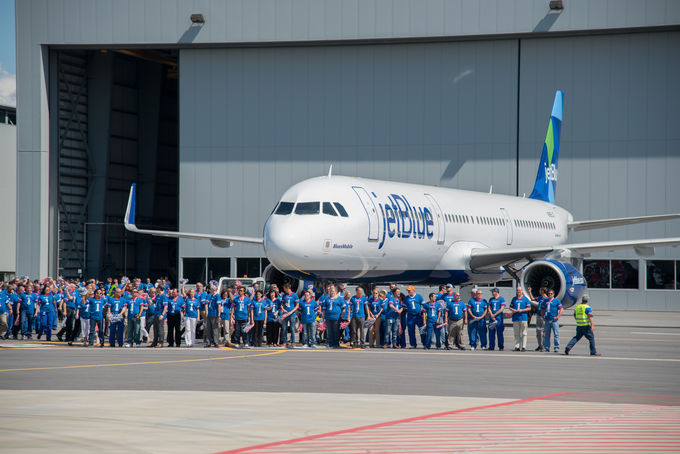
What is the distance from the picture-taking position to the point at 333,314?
2178cm

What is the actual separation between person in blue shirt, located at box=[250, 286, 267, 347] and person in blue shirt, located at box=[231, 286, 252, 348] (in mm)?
168

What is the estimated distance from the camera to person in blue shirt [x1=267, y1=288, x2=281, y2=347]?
2261cm

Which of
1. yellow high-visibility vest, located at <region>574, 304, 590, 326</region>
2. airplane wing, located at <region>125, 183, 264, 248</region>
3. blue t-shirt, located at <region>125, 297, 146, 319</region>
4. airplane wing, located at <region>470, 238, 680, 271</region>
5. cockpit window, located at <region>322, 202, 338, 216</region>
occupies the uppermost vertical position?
cockpit window, located at <region>322, 202, 338, 216</region>

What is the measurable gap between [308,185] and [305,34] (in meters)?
17.7

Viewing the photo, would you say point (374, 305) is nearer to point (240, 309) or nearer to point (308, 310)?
point (308, 310)

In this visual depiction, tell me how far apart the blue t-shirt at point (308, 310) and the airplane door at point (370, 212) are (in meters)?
2.92

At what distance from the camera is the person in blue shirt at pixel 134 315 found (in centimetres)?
2295

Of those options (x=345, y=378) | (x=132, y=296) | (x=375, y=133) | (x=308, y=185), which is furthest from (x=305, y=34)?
(x=345, y=378)

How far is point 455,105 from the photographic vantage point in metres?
40.8

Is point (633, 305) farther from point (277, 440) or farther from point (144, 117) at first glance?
point (277, 440)

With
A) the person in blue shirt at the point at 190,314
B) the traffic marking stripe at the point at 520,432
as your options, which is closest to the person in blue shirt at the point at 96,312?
the person in blue shirt at the point at 190,314

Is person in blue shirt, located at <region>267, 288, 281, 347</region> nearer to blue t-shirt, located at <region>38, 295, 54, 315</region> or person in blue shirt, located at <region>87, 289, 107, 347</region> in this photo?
person in blue shirt, located at <region>87, 289, 107, 347</region>

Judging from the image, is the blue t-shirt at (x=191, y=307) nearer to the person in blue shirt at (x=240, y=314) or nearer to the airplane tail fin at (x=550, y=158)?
the person in blue shirt at (x=240, y=314)

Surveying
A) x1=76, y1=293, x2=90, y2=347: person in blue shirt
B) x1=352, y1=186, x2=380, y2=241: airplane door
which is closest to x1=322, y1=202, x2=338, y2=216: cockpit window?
x1=352, y1=186, x2=380, y2=241: airplane door
